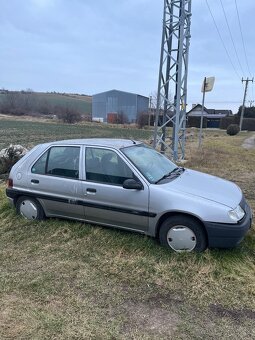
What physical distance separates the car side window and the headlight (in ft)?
4.45

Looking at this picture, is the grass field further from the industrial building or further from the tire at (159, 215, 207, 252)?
the industrial building

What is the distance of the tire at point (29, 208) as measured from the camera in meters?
5.26

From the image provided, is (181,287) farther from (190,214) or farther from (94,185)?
(94,185)

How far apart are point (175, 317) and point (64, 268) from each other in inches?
59.1

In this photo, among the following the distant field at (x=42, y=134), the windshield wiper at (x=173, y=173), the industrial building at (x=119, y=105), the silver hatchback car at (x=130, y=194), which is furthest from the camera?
the industrial building at (x=119, y=105)

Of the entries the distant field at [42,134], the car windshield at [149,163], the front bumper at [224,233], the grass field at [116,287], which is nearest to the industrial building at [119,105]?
the distant field at [42,134]

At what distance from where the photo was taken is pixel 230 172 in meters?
10.5

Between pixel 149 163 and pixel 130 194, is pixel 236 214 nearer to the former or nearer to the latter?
pixel 130 194

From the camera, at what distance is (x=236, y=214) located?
4.02 meters

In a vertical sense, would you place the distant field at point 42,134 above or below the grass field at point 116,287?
below

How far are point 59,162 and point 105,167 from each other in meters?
0.83

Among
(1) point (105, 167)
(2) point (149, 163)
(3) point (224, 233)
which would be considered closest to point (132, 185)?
(1) point (105, 167)

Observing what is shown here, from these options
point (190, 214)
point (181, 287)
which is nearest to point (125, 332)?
point (181, 287)

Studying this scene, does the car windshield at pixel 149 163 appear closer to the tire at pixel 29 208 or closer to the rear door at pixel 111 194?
the rear door at pixel 111 194
